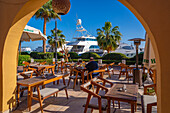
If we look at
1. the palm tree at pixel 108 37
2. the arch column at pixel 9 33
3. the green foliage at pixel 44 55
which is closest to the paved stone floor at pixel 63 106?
the arch column at pixel 9 33

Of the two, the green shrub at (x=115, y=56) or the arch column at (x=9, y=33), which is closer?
the arch column at (x=9, y=33)

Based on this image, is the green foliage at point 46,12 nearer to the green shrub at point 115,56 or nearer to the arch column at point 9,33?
the green shrub at point 115,56

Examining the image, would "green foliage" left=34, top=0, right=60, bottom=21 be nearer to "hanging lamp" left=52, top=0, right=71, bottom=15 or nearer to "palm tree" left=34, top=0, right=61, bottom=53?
"palm tree" left=34, top=0, right=61, bottom=53

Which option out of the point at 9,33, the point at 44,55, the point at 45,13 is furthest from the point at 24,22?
the point at 45,13

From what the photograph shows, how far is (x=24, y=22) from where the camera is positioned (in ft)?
11.2

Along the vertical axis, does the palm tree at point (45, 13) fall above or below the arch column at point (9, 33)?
above

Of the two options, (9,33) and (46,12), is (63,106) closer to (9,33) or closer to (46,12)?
(9,33)

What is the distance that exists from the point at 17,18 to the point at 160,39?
3063mm

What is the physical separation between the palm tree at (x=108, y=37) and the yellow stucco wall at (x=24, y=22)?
1828 centimetres

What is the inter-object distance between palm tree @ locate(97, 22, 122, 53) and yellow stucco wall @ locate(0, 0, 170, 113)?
1828 centimetres

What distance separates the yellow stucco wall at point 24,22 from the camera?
78.1 inches

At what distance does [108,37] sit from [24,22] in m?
18.9

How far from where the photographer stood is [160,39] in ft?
6.57

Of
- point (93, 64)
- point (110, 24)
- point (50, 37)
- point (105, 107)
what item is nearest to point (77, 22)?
point (50, 37)
